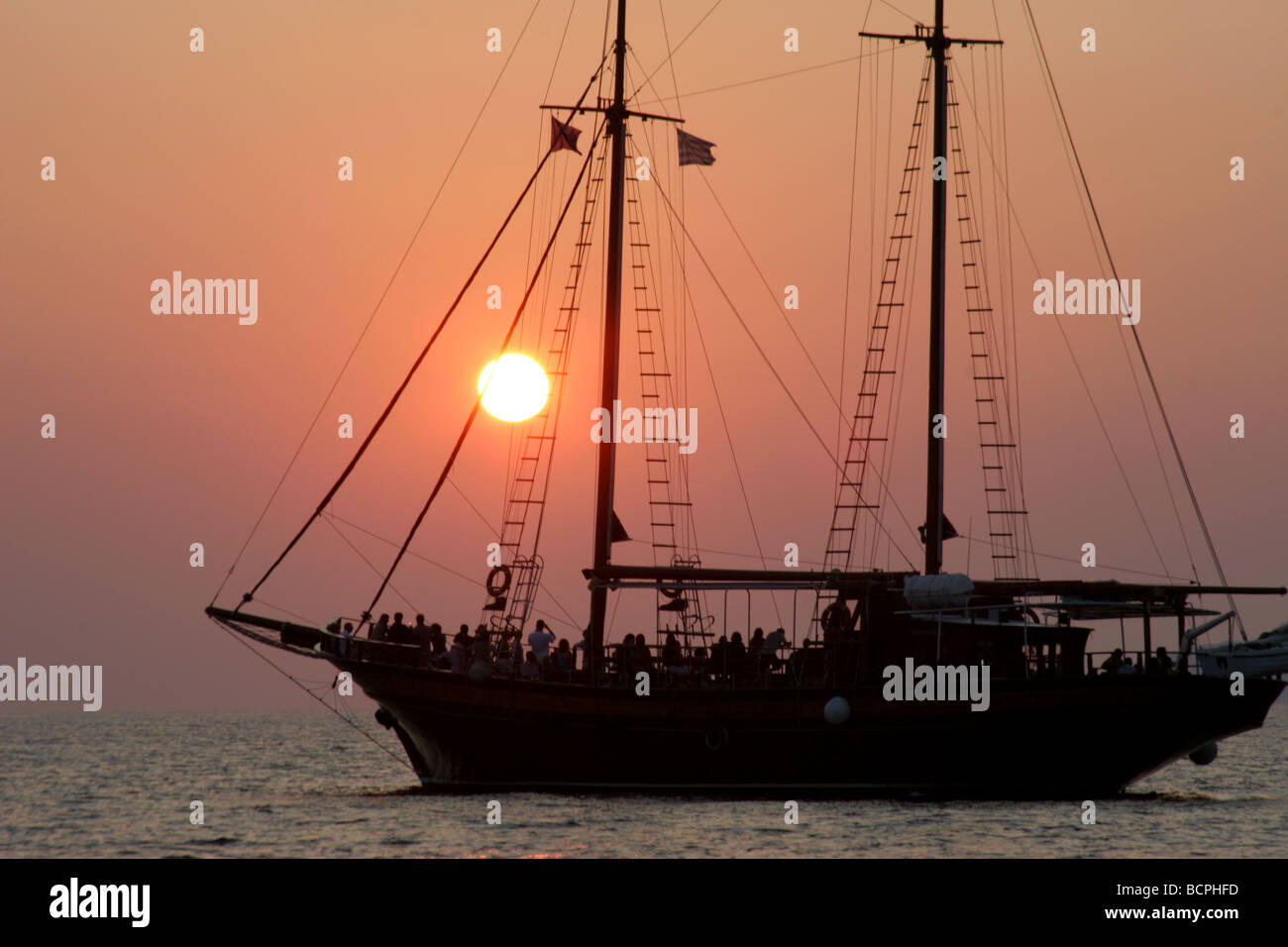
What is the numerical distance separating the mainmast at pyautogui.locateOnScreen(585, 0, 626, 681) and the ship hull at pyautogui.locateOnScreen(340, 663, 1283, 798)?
2508 mm

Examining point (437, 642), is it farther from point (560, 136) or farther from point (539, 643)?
point (560, 136)

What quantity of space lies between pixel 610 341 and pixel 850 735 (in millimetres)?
12751

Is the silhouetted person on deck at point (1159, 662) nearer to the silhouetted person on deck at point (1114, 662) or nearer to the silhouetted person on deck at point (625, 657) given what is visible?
the silhouetted person on deck at point (1114, 662)

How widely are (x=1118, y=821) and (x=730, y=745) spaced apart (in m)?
9.79

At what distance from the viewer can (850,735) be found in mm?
40594

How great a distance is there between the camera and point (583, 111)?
Answer: 45.9m

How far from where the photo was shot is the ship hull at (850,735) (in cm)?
3984

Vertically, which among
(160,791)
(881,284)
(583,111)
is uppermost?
A: (583,111)

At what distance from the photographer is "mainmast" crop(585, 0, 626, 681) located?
4441 centimetres
